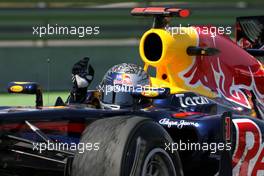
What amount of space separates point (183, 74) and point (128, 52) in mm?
8019

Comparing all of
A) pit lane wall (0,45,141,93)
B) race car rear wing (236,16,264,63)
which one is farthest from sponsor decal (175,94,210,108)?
pit lane wall (0,45,141,93)

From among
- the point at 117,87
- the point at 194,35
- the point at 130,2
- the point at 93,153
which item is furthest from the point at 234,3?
the point at 93,153

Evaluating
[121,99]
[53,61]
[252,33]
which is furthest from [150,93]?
[53,61]

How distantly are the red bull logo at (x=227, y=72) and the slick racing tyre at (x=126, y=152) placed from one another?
2.14 meters

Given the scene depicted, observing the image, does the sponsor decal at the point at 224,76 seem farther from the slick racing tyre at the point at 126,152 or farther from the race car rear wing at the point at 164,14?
the slick racing tyre at the point at 126,152

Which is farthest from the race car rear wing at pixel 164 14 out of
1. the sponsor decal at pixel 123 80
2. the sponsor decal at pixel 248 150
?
the sponsor decal at pixel 248 150

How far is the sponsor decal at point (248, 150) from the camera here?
5652mm

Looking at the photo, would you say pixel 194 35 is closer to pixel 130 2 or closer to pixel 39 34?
pixel 39 34

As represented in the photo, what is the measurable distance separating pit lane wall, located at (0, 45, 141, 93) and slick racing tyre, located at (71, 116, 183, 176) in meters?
9.19

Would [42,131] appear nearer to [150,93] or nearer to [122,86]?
[150,93]

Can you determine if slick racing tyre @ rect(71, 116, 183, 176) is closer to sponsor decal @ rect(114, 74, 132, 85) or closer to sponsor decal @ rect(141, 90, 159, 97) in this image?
sponsor decal @ rect(141, 90, 159, 97)

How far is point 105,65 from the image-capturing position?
14555mm

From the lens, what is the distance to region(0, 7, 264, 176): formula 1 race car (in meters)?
Result: 4.49

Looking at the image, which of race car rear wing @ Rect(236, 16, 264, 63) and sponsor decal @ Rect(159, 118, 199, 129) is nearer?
sponsor decal @ Rect(159, 118, 199, 129)
